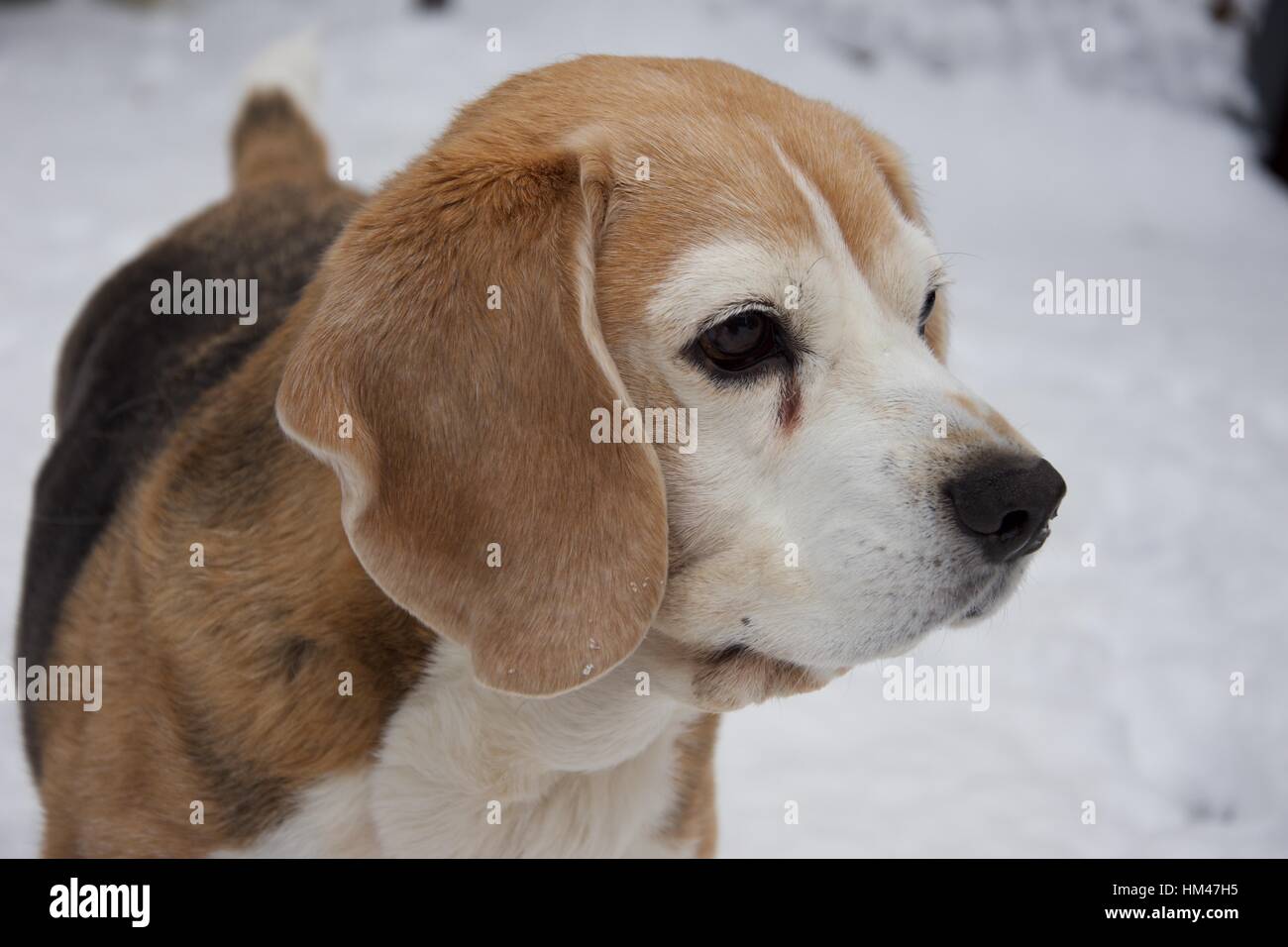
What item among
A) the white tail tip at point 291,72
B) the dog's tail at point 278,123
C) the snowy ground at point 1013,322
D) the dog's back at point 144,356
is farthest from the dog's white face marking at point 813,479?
the white tail tip at point 291,72

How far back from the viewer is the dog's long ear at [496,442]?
200 cm

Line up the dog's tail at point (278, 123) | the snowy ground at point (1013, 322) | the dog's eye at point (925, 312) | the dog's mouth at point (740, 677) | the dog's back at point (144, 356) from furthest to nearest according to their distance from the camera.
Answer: the dog's tail at point (278, 123) → the snowy ground at point (1013, 322) → the dog's back at point (144, 356) → the dog's eye at point (925, 312) → the dog's mouth at point (740, 677)

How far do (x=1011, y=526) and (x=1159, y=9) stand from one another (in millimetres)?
7803

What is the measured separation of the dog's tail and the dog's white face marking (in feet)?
8.30

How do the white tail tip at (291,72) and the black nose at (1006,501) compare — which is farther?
the white tail tip at (291,72)

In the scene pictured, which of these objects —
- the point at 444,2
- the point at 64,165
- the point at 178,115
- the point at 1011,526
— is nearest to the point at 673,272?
the point at 1011,526

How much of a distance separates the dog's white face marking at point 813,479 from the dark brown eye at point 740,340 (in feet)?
0.08

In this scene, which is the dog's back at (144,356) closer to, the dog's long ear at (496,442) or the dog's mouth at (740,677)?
the dog's long ear at (496,442)

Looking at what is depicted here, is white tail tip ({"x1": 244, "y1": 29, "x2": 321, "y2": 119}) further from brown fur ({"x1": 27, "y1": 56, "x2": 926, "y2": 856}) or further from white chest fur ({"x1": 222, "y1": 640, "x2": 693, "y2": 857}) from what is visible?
white chest fur ({"x1": 222, "y1": 640, "x2": 693, "y2": 857})

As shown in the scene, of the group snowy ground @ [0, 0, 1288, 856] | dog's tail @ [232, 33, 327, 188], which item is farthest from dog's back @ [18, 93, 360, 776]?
snowy ground @ [0, 0, 1288, 856]

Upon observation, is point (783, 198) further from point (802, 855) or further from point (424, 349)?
point (802, 855)

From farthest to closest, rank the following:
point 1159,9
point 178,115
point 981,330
Answer: point 1159,9 < point 178,115 < point 981,330

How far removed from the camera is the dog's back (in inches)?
113

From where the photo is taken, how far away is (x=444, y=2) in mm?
8766
